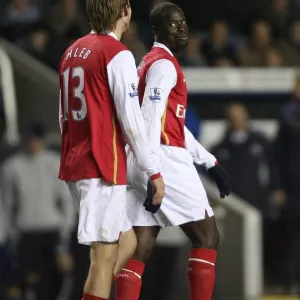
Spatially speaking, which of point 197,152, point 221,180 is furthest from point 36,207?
point 221,180

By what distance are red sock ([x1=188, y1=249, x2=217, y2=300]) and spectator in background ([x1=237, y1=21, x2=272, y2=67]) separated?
7.66 m

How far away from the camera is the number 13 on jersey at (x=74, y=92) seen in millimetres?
7070

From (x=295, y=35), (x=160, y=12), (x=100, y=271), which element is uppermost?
(x=295, y=35)

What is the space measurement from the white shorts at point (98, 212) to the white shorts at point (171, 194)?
561 mm

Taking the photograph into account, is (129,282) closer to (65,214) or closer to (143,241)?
(143,241)

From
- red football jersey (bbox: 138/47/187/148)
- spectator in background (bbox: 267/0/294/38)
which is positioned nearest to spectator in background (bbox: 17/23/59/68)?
spectator in background (bbox: 267/0/294/38)

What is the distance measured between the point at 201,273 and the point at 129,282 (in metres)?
0.42

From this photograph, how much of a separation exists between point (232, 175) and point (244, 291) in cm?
115

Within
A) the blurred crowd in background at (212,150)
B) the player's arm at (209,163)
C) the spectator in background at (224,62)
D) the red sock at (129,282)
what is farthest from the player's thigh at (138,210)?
the spectator in background at (224,62)

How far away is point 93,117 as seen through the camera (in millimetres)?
7023

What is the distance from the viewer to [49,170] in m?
12.2

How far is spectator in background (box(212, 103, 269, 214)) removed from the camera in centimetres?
1312

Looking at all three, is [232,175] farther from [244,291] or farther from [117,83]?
[117,83]

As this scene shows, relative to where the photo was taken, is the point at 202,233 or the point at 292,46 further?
the point at 292,46
